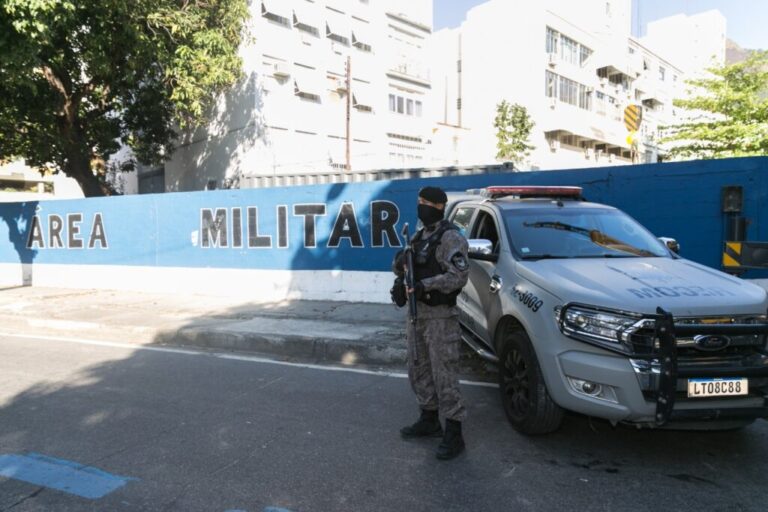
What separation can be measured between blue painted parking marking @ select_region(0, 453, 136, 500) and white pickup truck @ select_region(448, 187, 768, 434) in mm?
2878

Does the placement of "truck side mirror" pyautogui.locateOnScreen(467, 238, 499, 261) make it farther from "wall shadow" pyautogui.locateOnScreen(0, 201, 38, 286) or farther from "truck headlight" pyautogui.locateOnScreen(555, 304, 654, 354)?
"wall shadow" pyautogui.locateOnScreen(0, 201, 38, 286)

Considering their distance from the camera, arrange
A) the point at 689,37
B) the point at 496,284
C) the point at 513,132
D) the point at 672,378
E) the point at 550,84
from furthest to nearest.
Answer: the point at 689,37, the point at 550,84, the point at 513,132, the point at 496,284, the point at 672,378

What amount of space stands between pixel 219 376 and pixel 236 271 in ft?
18.7

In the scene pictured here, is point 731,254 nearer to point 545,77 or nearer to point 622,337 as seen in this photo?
point 622,337

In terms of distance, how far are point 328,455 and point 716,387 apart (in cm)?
257

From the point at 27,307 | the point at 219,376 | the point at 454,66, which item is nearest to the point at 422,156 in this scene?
the point at 454,66

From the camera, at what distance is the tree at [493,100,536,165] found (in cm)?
3359

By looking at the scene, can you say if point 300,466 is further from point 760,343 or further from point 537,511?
point 760,343

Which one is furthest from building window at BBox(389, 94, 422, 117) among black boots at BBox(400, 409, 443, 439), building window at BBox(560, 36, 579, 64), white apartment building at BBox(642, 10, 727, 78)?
white apartment building at BBox(642, 10, 727, 78)

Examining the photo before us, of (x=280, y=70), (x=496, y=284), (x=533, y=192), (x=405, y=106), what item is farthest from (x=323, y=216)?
(x=405, y=106)

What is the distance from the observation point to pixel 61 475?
3.65 metres

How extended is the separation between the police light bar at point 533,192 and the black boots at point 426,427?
2.50 meters

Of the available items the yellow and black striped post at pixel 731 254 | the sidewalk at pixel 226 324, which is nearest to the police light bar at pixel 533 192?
the sidewalk at pixel 226 324

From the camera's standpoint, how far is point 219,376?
20.3 ft
